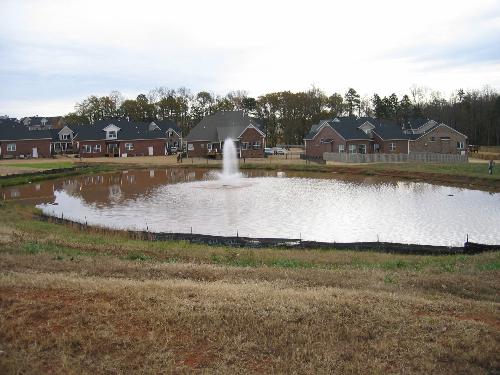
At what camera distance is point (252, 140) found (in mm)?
84688

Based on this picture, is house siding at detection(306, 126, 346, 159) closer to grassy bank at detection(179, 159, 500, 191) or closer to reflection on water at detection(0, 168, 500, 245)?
grassy bank at detection(179, 159, 500, 191)

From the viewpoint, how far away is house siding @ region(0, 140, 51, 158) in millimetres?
86938

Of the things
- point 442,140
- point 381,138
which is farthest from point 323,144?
point 442,140

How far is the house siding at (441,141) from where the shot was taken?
7756 centimetres

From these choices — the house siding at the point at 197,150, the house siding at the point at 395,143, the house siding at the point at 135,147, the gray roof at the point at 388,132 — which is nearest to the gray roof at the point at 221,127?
the house siding at the point at 197,150

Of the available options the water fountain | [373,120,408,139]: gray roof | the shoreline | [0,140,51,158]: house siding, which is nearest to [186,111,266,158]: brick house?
the water fountain

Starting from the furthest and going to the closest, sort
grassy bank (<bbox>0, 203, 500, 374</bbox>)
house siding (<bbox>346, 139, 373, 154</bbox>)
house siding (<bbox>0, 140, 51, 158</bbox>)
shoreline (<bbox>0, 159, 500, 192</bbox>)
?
house siding (<bbox>0, 140, 51, 158</bbox>), house siding (<bbox>346, 139, 373, 154</bbox>), shoreline (<bbox>0, 159, 500, 192</bbox>), grassy bank (<bbox>0, 203, 500, 374</bbox>)

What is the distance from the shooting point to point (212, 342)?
30.9 feet

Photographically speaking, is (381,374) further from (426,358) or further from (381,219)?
(381,219)

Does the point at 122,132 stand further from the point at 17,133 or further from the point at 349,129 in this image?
the point at 349,129

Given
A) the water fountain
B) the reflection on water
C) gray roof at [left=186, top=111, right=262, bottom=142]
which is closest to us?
the reflection on water

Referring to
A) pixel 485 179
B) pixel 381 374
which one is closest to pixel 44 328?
pixel 381 374

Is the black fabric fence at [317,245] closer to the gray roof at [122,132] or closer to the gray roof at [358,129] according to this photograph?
the gray roof at [358,129]

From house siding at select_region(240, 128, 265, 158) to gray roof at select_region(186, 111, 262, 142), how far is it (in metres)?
1.16
